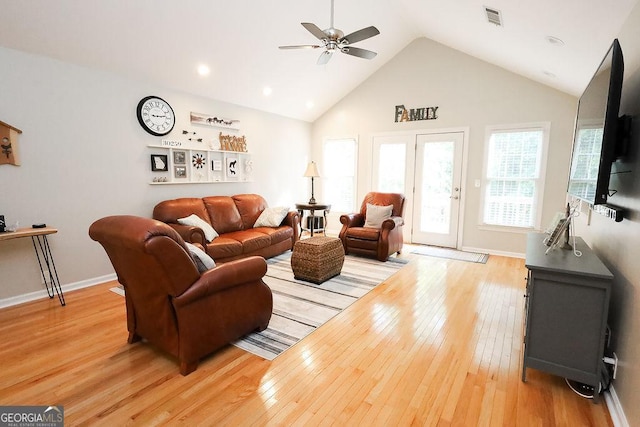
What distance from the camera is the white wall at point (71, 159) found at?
302 cm

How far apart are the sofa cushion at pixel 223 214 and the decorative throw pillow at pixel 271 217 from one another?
0.30 metres

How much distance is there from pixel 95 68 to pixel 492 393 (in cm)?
487

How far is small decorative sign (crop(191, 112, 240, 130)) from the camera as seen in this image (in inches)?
181

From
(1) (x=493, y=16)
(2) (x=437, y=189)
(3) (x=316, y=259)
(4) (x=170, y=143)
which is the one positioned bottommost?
(3) (x=316, y=259)

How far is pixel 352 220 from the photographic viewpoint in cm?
500

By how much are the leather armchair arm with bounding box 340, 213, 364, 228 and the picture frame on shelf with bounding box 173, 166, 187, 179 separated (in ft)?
8.21

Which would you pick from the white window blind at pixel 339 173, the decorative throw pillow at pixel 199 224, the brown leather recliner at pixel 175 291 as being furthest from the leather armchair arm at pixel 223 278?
the white window blind at pixel 339 173

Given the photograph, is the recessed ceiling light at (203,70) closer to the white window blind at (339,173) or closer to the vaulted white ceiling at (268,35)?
the vaulted white ceiling at (268,35)

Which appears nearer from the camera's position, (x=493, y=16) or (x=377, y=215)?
(x=493, y=16)

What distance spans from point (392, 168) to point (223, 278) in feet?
14.9

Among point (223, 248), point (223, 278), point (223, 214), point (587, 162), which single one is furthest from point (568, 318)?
point (223, 214)

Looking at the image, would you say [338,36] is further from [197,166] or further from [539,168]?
[539,168]

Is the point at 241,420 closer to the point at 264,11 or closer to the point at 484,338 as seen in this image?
the point at 484,338

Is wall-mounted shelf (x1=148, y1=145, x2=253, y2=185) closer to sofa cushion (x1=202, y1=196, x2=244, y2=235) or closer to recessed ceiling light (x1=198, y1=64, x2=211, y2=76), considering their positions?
sofa cushion (x1=202, y1=196, x2=244, y2=235)
